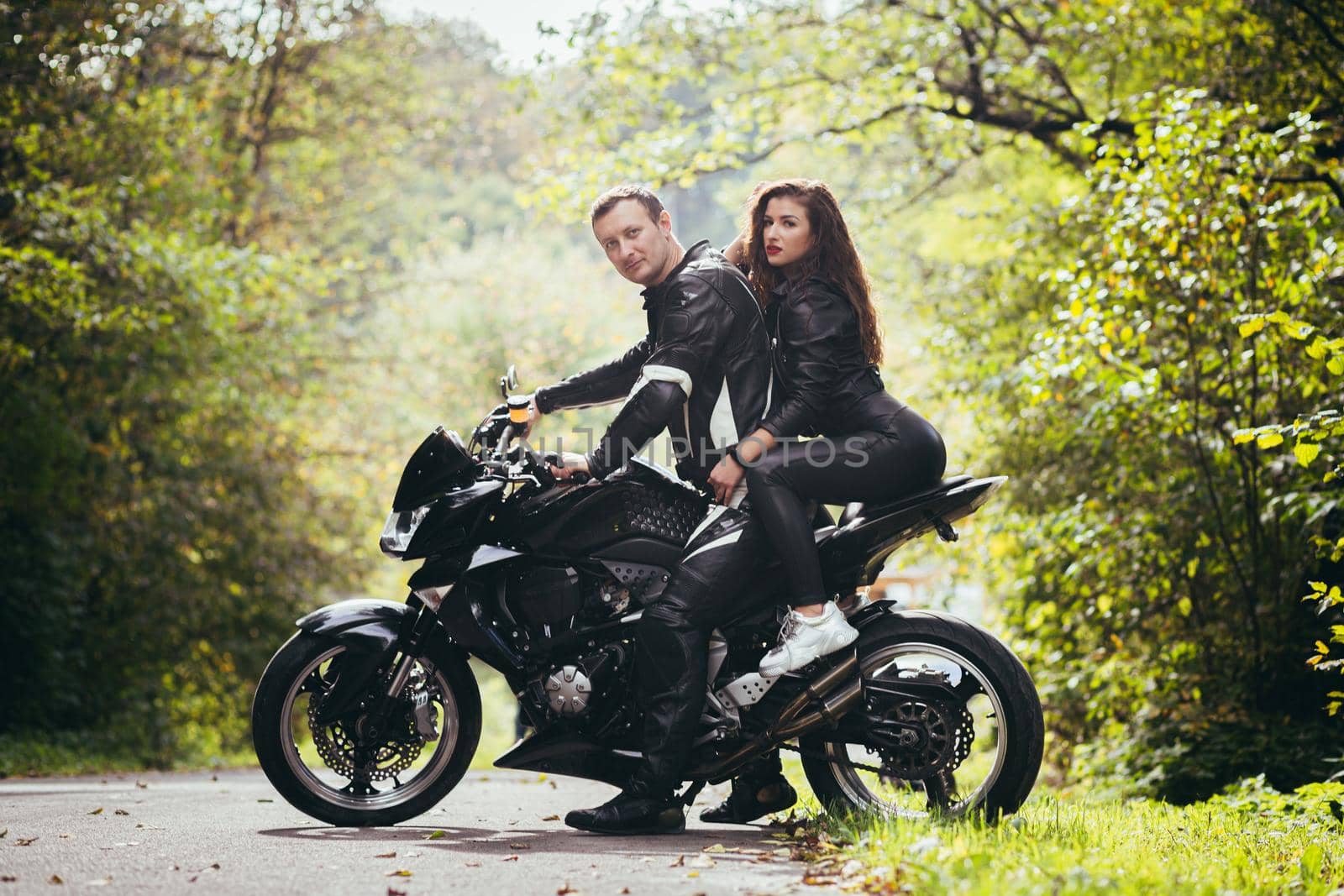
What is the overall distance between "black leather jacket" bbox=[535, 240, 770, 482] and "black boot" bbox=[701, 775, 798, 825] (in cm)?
126

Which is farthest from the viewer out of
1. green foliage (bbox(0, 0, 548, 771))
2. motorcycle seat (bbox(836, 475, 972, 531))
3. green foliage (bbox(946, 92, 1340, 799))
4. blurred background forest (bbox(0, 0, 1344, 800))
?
green foliage (bbox(0, 0, 548, 771))

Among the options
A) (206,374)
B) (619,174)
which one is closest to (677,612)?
(619,174)

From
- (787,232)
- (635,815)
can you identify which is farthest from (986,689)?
(787,232)

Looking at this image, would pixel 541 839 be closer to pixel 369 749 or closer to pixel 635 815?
pixel 635 815

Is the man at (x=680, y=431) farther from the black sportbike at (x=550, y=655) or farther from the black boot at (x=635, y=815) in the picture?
the black sportbike at (x=550, y=655)

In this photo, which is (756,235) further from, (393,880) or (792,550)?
(393,880)

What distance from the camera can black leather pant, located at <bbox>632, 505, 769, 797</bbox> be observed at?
459cm

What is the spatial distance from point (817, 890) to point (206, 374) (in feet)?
37.2

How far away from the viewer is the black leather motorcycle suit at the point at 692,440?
459 cm

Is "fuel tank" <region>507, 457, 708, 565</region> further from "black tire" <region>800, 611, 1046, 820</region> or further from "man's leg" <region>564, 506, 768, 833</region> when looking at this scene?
"black tire" <region>800, 611, 1046, 820</region>

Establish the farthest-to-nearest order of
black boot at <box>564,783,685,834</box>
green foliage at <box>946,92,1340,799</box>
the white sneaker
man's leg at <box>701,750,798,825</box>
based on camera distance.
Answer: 1. green foliage at <box>946,92,1340,799</box>
2. man's leg at <box>701,750,798,825</box>
3. black boot at <box>564,783,685,834</box>
4. the white sneaker

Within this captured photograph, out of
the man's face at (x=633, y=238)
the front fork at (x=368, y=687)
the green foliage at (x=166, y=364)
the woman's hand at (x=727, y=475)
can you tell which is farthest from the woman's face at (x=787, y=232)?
the green foliage at (x=166, y=364)

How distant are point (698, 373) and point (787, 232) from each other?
0.64 meters

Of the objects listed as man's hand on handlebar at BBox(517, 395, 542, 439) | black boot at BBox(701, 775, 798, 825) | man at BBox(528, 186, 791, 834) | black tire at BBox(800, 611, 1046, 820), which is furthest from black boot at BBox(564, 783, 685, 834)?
man's hand on handlebar at BBox(517, 395, 542, 439)
